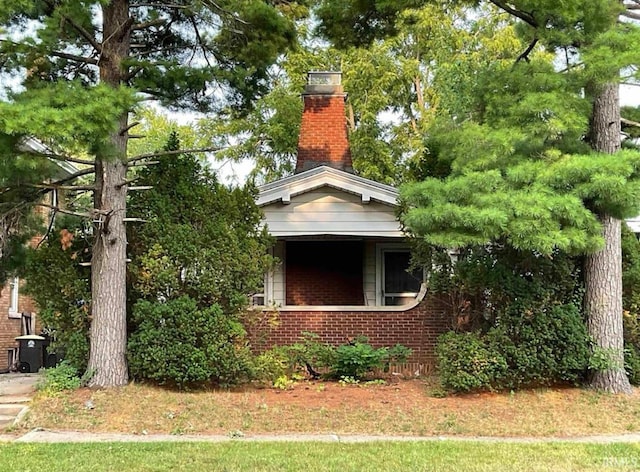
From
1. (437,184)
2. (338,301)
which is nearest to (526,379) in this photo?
(437,184)

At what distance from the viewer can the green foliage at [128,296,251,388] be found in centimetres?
881

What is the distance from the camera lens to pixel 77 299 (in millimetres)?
9344

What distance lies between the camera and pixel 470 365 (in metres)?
8.89

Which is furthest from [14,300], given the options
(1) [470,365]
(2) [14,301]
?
(1) [470,365]

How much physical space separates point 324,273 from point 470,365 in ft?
17.3

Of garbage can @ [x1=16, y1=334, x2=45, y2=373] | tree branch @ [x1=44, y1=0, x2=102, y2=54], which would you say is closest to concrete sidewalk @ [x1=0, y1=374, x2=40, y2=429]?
garbage can @ [x1=16, y1=334, x2=45, y2=373]

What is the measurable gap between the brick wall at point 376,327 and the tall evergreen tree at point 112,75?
3164 millimetres

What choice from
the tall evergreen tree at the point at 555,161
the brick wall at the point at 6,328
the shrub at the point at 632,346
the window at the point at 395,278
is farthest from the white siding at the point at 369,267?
the brick wall at the point at 6,328

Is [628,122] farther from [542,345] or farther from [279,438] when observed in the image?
[279,438]

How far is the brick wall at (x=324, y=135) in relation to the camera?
1571 centimetres

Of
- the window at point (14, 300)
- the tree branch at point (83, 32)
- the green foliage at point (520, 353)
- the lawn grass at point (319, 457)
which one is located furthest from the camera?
the window at point (14, 300)

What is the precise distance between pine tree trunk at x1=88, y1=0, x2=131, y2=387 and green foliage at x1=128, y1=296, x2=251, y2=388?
243 mm

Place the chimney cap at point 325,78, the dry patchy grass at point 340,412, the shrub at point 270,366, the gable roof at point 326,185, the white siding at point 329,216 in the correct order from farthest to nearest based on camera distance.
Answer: the chimney cap at point 325,78 < the white siding at point 329,216 < the gable roof at point 326,185 < the shrub at point 270,366 < the dry patchy grass at point 340,412

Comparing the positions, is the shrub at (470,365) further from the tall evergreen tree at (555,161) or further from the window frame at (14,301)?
the window frame at (14,301)
